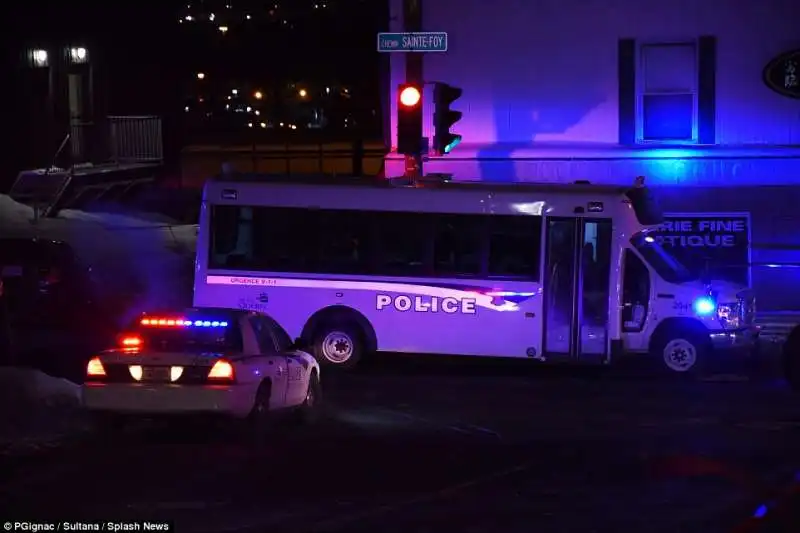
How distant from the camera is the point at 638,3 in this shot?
2391cm

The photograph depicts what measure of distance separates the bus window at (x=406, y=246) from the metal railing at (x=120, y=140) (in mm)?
18195

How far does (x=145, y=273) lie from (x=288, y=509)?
17310 millimetres

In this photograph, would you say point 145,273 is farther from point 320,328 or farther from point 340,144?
point 340,144

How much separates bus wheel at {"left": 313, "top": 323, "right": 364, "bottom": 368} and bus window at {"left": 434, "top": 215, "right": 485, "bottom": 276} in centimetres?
166

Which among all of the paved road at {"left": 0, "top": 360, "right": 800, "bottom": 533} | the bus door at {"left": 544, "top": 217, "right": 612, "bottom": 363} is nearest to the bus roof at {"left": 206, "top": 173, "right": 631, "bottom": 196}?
the bus door at {"left": 544, "top": 217, "right": 612, "bottom": 363}

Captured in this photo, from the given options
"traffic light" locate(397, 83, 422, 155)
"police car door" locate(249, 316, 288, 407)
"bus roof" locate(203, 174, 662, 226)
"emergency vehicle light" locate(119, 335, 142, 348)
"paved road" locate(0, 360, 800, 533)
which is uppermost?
"traffic light" locate(397, 83, 422, 155)

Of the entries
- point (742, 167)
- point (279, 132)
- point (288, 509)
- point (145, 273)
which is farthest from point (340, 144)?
point (288, 509)

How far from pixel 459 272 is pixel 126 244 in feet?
38.4

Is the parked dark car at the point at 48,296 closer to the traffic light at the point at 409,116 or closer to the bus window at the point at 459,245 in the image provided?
the bus window at the point at 459,245

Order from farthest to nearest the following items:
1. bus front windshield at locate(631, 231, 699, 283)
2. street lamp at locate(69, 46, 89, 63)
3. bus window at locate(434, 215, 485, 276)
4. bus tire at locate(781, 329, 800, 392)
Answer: street lamp at locate(69, 46, 89, 63), bus window at locate(434, 215, 485, 276), bus front windshield at locate(631, 231, 699, 283), bus tire at locate(781, 329, 800, 392)

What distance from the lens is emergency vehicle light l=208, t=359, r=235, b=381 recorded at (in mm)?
12062

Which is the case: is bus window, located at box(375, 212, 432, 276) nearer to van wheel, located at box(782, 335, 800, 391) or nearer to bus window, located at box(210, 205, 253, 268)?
bus window, located at box(210, 205, 253, 268)

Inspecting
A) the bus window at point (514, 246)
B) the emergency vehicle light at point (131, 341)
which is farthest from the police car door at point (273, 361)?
the bus window at point (514, 246)

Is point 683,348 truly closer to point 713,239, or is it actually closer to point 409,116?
point 713,239
